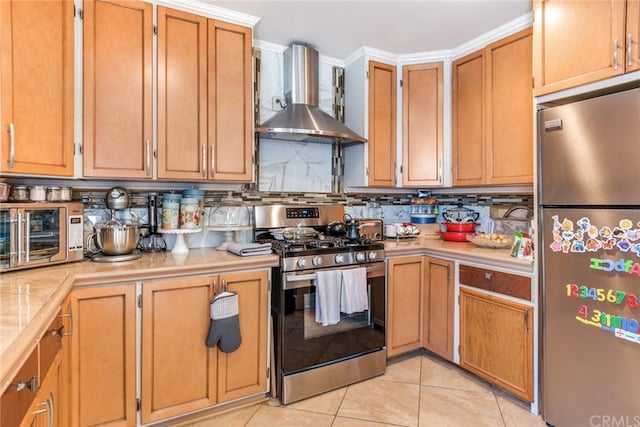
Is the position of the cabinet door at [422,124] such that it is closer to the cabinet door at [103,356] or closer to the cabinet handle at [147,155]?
the cabinet handle at [147,155]

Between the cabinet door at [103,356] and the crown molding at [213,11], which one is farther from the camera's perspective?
the crown molding at [213,11]

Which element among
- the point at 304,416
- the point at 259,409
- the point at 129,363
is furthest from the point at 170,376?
the point at 304,416

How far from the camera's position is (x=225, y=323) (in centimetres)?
185

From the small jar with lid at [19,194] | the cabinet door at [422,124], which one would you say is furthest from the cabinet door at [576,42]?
the small jar with lid at [19,194]

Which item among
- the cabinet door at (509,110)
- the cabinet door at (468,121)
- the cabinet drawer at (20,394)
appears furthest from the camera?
the cabinet door at (468,121)

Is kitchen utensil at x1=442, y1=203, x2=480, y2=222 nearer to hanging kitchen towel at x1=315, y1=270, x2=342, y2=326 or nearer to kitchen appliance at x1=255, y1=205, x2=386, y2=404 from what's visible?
kitchen appliance at x1=255, y1=205, x2=386, y2=404

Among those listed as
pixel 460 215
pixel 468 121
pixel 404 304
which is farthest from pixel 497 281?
pixel 468 121

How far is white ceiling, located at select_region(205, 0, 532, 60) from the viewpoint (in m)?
2.12

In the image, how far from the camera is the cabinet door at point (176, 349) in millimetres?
1740

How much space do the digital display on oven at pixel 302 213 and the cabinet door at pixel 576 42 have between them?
1644mm

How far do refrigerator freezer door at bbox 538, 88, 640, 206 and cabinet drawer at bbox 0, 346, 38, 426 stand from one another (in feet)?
7.34

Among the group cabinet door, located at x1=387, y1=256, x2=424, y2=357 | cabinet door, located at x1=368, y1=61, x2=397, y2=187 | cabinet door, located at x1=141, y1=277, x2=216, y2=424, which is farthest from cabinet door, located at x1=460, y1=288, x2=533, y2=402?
cabinet door, located at x1=141, y1=277, x2=216, y2=424

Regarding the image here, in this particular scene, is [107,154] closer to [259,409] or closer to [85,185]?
[85,185]

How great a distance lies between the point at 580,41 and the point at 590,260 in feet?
3.58
